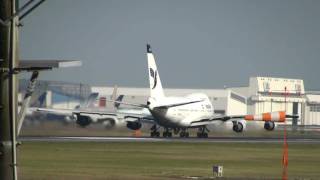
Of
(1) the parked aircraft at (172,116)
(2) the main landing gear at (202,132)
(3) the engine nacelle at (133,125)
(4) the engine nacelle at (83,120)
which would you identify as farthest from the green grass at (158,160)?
(3) the engine nacelle at (133,125)

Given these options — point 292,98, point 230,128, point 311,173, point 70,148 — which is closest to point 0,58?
point 311,173

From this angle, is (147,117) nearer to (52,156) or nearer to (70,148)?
(70,148)

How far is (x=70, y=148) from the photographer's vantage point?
69438 mm

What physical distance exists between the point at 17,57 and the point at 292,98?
188 meters

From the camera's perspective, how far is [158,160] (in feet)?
189

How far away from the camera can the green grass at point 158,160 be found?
43.9 m

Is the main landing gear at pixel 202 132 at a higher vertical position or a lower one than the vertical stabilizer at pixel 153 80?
lower

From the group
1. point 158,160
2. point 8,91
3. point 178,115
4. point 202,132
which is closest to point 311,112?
point 202,132

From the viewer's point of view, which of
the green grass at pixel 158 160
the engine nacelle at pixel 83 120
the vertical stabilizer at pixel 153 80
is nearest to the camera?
the green grass at pixel 158 160

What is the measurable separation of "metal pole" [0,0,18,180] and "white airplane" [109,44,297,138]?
8797cm

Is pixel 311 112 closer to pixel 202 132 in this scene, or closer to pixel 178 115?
pixel 202 132

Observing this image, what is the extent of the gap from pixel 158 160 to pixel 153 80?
161ft

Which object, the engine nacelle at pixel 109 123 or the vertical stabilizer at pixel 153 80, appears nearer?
the engine nacelle at pixel 109 123

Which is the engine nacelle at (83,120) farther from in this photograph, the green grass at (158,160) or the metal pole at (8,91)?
the metal pole at (8,91)
